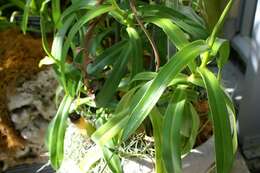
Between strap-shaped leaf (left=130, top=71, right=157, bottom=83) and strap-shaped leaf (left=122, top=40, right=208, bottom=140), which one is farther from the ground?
strap-shaped leaf (left=122, top=40, right=208, bottom=140)

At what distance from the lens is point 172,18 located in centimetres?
69

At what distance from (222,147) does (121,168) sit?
0.20 meters

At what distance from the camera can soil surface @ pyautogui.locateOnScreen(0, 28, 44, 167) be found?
2.89 feet

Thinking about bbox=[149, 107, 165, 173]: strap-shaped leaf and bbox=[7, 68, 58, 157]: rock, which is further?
bbox=[7, 68, 58, 157]: rock

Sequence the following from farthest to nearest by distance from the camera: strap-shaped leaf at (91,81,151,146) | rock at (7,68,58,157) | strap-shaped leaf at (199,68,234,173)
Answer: rock at (7,68,58,157) < strap-shaped leaf at (91,81,151,146) < strap-shaped leaf at (199,68,234,173)

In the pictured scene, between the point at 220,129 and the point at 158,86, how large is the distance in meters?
0.09

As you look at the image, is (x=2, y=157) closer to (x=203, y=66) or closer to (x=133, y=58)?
(x=133, y=58)

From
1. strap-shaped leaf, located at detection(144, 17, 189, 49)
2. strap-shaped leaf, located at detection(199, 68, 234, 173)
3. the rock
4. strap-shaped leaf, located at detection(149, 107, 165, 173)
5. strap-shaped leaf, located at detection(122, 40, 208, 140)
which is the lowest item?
the rock

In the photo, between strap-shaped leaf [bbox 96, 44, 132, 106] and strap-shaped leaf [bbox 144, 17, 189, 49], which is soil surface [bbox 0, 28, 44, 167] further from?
strap-shaped leaf [bbox 144, 17, 189, 49]

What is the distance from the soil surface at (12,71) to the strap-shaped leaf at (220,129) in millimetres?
450

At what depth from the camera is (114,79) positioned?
27.5 inches

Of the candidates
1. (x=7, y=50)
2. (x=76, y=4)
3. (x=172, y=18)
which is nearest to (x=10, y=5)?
(x=7, y=50)

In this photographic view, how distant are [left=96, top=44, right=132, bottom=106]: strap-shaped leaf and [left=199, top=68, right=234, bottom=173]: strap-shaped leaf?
177mm

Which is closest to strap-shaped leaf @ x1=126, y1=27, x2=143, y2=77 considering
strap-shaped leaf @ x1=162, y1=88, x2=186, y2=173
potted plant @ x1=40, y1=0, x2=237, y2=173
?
potted plant @ x1=40, y1=0, x2=237, y2=173
